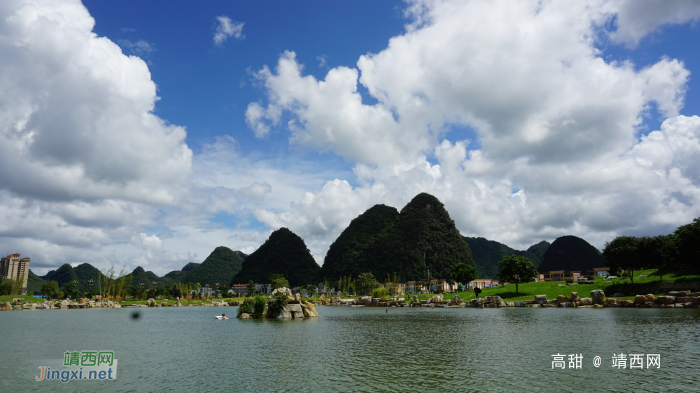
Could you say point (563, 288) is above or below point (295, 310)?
→ above

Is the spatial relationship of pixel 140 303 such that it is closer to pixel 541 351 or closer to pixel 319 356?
pixel 319 356

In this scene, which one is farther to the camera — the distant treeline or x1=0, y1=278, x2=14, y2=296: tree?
x1=0, y1=278, x2=14, y2=296: tree

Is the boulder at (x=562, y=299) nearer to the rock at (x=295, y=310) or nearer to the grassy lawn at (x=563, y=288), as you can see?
the grassy lawn at (x=563, y=288)

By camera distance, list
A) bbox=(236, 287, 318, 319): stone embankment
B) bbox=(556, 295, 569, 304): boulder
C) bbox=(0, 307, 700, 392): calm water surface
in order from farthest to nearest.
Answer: bbox=(556, 295, 569, 304): boulder < bbox=(236, 287, 318, 319): stone embankment < bbox=(0, 307, 700, 392): calm water surface

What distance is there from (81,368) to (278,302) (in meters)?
43.0

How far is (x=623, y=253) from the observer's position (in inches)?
3145

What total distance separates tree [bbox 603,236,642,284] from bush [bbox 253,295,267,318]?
76271mm

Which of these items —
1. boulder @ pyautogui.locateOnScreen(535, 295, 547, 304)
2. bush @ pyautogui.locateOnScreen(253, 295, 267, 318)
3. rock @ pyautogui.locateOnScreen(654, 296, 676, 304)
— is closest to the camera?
rock @ pyautogui.locateOnScreen(654, 296, 676, 304)

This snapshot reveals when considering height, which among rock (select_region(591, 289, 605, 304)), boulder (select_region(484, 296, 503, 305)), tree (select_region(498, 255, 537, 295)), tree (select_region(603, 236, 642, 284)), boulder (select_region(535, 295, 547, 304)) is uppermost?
tree (select_region(603, 236, 642, 284))

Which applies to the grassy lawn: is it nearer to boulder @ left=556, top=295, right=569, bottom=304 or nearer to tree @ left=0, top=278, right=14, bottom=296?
boulder @ left=556, top=295, right=569, bottom=304

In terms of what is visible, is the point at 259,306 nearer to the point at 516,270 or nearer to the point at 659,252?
the point at 516,270

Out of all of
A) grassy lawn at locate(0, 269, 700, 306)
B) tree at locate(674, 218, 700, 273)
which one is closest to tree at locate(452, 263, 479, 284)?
grassy lawn at locate(0, 269, 700, 306)

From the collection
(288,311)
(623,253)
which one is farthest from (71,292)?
(623,253)

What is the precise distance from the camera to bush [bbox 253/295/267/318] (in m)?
70.1
